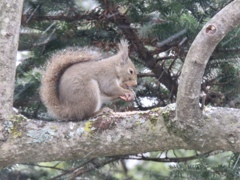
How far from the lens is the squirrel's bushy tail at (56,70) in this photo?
108 inches

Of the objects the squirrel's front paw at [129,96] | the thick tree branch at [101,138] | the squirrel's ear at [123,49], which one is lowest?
the thick tree branch at [101,138]

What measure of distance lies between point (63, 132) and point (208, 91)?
94 cm

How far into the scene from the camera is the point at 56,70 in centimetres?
282

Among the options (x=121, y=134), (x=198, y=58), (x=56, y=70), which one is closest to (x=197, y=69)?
(x=198, y=58)

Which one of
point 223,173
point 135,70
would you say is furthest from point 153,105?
point 223,173

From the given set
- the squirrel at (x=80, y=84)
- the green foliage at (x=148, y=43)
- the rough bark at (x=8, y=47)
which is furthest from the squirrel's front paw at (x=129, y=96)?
the rough bark at (x=8, y=47)

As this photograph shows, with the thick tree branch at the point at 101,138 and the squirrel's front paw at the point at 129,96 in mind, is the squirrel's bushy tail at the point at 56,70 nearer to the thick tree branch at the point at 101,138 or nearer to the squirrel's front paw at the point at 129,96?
the squirrel's front paw at the point at 129,96

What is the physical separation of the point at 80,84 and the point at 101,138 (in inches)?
22.6

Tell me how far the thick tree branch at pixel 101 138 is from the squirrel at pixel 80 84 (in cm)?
36

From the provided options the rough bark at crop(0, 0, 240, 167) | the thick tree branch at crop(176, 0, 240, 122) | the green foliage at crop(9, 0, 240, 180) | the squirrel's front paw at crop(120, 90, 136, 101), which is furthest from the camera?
the squirrel's front paw at crop(120, 90, 136, 101)

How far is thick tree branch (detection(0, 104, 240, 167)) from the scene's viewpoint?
86.4 inches

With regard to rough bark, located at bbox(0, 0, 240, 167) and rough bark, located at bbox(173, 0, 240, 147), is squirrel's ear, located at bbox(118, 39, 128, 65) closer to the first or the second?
rough bark, located at bbox(0, 0, 240, 167)

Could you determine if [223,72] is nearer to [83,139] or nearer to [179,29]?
[179,29]

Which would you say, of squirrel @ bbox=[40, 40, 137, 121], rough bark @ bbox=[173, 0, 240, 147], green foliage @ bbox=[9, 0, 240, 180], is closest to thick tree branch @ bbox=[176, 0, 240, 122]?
rough bark @ bbox=[173, 0, 240, 147]
